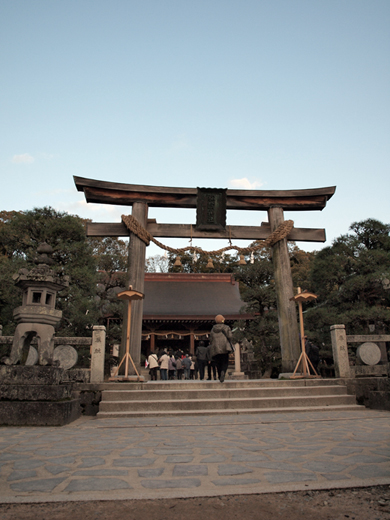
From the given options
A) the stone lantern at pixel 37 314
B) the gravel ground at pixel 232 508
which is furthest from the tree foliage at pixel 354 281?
the gravel ground at pixel 232 508

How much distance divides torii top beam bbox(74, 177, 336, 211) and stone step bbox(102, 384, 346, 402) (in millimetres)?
5059

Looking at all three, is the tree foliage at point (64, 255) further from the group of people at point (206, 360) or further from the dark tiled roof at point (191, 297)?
the dark tiled roof at point (191, 297)

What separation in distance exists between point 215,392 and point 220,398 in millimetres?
154

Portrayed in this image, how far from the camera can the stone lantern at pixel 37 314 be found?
220 inches

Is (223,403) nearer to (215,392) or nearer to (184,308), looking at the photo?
(215,392)

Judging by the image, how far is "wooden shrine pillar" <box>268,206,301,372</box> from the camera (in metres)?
8.99

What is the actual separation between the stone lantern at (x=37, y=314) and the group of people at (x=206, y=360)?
10.8 ft

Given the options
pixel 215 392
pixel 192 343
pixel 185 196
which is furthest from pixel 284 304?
pixel 192 343

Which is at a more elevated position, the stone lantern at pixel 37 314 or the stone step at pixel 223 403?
the stone lantern at pixel 37 314

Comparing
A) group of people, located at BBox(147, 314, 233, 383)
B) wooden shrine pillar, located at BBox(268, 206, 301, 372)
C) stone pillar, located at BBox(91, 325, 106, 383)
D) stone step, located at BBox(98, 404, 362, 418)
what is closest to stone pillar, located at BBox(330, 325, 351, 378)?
stone step, located at BBox(98, 404, 362, 418)

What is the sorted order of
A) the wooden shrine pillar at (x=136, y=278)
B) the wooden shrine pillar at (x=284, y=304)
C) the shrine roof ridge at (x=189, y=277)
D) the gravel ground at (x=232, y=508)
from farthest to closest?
the shrine roof ridge at (x=189, y=277) < the wooden shrine pillar at (x=284, y=304) < the wooden shrine pillar at (x=136, y=278) < the gravel ground at (x=232, y=508)

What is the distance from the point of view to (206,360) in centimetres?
1255

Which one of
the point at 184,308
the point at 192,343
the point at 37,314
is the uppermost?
the point at 184,308

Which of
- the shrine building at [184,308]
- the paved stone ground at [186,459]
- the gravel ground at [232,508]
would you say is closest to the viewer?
the gravel ground at [232,508]
